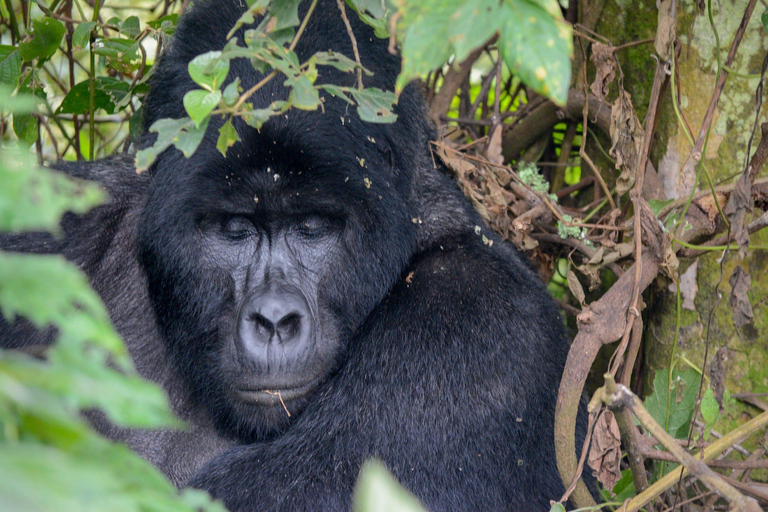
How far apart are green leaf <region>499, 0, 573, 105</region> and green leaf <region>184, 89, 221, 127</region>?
69cm

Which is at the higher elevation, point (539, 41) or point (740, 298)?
point (539, 41)

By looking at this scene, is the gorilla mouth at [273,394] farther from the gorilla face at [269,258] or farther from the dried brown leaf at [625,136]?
the dried brown leaf at [625,136]

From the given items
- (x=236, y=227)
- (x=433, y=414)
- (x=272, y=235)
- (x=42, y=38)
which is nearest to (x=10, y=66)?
(x=42, y=38)

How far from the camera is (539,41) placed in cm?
130

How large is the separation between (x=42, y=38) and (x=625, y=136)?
7.59 feet

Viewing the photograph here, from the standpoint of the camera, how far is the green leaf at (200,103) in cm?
168

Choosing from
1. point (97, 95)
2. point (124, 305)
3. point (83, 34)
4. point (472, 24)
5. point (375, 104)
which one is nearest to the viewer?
point (472, 24)

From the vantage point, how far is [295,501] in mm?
2311

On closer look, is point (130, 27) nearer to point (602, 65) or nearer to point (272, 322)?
point (272, 322)

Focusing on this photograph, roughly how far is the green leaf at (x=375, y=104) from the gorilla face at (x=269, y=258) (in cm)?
57

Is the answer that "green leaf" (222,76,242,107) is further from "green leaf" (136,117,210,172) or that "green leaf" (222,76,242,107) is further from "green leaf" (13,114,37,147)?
"green leaf" (13,114,37,147)

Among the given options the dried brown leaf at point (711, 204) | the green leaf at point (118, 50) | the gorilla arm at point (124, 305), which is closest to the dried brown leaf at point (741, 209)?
the dried brown leaf at point (711, 204)

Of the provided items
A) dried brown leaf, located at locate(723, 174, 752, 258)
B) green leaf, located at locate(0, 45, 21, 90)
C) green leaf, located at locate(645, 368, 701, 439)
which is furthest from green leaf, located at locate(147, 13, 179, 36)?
green leaf, located at locate(645, 368, 701, 439)

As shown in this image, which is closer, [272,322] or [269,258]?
[272,322]
